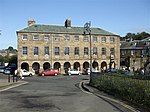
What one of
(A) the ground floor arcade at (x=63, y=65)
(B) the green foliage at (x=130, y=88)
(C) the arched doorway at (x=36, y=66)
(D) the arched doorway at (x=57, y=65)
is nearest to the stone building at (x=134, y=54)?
(A) the ground floor arcade at (x=63, y=65)

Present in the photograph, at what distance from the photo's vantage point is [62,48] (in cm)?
7725

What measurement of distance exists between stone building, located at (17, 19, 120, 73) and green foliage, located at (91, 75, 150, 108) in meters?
52.1

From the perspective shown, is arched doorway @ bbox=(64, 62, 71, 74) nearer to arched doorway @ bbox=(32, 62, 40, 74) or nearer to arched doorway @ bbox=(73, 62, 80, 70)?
arched doorway @ bbox=(73, 62, 80, 70)

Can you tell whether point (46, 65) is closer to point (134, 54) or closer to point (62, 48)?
point (62, 48)

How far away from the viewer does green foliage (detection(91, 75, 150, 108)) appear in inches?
548

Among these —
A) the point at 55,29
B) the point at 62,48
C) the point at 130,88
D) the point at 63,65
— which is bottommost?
the point at 130,88

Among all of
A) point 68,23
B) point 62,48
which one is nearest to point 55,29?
point 68,23

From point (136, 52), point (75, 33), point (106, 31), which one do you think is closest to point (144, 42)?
point (136, 52)

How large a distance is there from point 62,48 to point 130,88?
201 ft

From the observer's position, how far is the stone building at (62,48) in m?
73.9

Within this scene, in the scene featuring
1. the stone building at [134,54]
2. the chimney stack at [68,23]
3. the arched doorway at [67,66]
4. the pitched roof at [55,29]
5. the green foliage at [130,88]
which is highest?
the chimney stack at [68,23]

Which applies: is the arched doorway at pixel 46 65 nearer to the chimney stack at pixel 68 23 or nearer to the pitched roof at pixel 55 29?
the pitched roof at pixel 55 29

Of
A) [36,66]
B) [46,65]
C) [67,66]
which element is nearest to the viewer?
[36,66]

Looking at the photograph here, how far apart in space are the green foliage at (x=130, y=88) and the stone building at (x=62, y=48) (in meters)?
52.1
